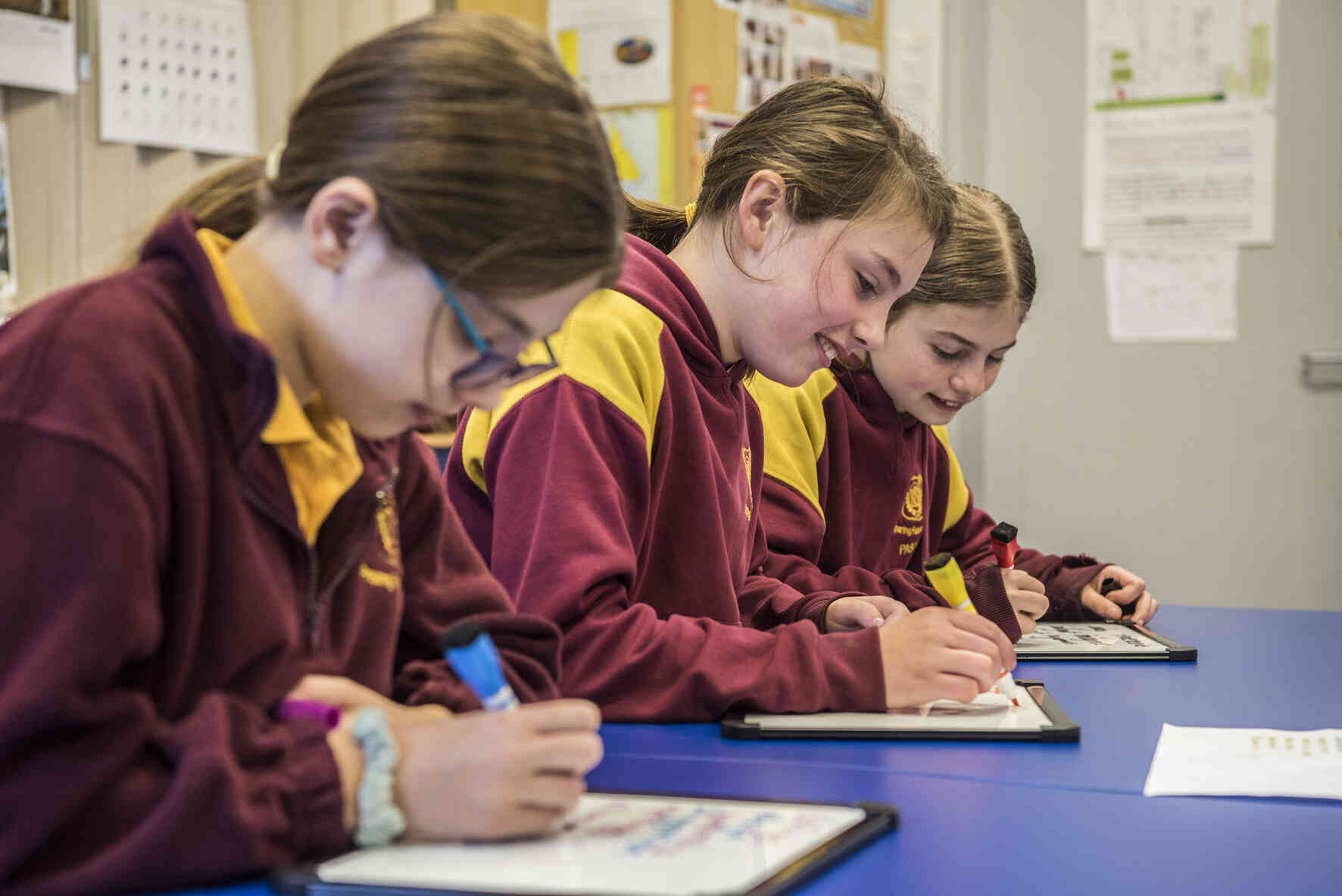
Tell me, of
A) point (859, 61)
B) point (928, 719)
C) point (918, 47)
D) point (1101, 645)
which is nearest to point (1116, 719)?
point (928, 719)

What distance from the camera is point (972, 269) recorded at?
5.64 ft

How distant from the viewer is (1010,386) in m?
3.47

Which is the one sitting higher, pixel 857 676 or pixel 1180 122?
pixel 1180 122

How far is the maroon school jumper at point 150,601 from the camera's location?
0.61 meters

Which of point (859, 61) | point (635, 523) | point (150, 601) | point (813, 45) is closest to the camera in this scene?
point (150, 601)

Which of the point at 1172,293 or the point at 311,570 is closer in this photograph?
the point at 311,570

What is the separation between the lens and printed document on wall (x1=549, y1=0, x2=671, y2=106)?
9.92ft

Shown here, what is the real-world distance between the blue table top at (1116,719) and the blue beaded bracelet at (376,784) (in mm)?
317

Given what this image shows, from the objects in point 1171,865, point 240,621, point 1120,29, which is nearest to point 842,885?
point 1171,865

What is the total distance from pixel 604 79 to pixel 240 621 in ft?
8.21

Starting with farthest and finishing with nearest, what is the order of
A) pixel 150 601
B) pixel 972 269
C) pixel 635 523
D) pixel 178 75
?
pixel 178 75 → pixel 972 269 → pixel 635 523 → pixel 150 601

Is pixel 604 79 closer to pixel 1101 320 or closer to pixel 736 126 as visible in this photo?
pixel 1101 320

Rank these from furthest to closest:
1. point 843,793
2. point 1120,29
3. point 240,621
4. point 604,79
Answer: point 1120,29 < point 604,79 < point 843,793 < point 240,621

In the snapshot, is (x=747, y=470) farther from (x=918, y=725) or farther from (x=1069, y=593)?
(x=1069, y=593)
